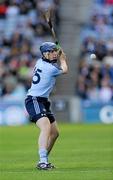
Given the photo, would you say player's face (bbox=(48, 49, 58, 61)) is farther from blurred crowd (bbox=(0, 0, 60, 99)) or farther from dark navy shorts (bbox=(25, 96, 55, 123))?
blurred crowd (bbox=(0, 0, 60, 99))

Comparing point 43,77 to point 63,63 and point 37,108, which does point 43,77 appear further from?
point 37,108

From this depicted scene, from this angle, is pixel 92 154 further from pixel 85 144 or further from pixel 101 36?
pixel 101 36

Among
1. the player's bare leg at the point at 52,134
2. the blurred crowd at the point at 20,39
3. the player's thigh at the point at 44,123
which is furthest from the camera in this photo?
the blurred crowd at the point at 20,39

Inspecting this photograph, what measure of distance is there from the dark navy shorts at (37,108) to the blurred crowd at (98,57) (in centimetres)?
1307

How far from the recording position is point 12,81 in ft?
89.0

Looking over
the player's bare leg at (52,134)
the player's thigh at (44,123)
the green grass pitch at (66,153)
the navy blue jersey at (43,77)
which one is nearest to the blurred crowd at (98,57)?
the green grass pitch at (66,153)

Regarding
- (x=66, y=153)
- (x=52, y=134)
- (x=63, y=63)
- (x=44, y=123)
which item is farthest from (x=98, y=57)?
(x=44, y=123)

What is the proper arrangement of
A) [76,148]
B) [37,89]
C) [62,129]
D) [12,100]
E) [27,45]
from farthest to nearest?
[27,45], [12,100], [62,129], [76,148], [37,89]

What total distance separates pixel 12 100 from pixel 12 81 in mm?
880

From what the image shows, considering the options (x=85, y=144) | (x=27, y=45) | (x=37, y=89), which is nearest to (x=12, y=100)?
(x=27, y=45)

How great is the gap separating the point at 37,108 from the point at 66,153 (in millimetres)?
3512

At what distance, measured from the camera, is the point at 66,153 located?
16.3 meters

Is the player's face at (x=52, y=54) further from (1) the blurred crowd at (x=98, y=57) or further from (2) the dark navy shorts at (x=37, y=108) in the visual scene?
(1) the blurred crowd at (x=98, y=57)

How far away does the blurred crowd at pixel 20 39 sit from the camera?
27.3 meters
